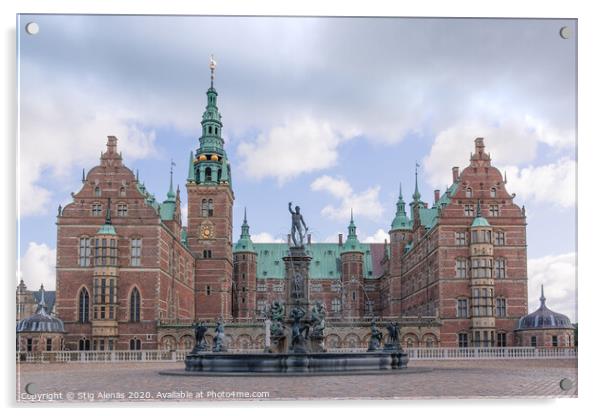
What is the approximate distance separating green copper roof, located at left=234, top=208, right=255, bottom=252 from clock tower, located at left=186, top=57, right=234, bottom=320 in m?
11.9

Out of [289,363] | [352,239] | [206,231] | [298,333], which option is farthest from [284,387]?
[352,239]

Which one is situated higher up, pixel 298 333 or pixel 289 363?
pixel 298 333

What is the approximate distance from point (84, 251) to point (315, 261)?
48685 mm

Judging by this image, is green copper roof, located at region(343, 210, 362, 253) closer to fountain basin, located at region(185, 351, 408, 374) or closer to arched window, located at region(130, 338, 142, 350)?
arched window, located at region(130, 338, 142, 350)

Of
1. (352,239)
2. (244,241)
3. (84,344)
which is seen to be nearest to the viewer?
(84,344)

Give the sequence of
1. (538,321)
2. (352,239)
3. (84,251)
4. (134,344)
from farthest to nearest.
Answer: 1. (352,239)
2. (134,344)
3. (84,251)
4. (538,321)

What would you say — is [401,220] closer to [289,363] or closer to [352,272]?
[352,272]

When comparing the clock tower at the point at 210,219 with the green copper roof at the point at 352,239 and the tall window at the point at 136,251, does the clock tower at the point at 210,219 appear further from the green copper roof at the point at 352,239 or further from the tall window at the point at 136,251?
the green copper roof at the point at 352,239

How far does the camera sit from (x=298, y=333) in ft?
97.5

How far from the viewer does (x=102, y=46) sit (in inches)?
941

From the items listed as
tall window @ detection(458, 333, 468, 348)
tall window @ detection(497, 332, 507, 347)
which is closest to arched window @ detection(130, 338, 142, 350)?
tall window @ detection(458, 333, 468, 348)

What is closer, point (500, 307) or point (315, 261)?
point (500, 307)

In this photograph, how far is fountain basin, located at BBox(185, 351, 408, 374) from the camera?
90.3 ft
